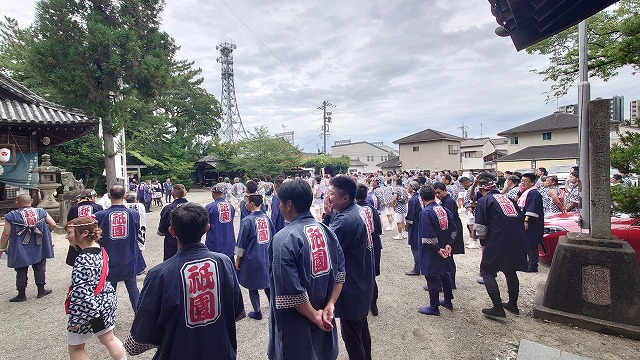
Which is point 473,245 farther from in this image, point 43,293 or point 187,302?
point 43,293

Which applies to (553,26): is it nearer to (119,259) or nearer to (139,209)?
(119,259)

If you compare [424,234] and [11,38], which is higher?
[11,38]

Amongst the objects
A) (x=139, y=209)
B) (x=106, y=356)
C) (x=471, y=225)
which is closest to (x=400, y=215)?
(x=471, y=225)

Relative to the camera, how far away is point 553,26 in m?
3.69

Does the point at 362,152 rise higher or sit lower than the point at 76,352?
higher

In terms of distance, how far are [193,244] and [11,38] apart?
2799 centimetres

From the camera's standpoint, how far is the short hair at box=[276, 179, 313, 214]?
8.22 feet

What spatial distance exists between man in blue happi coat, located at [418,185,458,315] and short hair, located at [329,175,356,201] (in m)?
1.86

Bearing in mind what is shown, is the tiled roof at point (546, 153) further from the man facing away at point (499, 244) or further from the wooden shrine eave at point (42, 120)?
the wooden shrine eave at point (42, 120)

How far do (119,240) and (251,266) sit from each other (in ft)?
6.12

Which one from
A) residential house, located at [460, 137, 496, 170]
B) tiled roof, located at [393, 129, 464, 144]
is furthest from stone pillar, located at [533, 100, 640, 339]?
residential house, located at [460, 137, 496, 170]

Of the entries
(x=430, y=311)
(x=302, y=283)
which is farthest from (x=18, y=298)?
(x=430, y=311)

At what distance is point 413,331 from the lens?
14.1 ft

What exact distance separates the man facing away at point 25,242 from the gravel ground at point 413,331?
A: 0.41 metres
